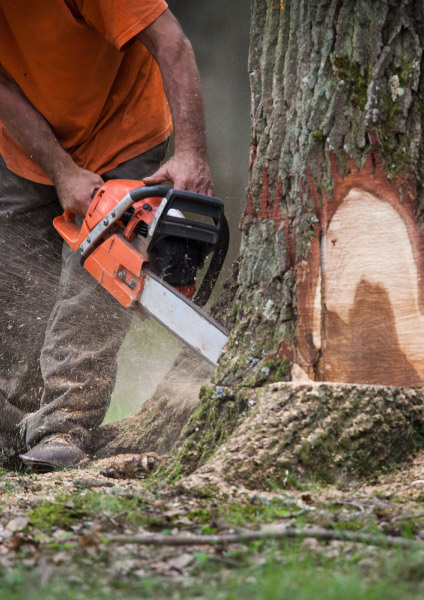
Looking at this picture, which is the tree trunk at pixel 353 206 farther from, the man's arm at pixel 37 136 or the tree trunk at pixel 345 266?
the man's arm at pixel 37 136

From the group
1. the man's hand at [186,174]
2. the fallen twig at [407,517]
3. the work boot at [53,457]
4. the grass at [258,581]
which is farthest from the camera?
the work boot at [53,457]

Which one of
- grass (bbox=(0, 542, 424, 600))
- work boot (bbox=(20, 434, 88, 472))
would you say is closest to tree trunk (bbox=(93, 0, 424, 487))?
grass (bbox=(0, 542, 424, 600))

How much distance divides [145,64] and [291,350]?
6.54 feet

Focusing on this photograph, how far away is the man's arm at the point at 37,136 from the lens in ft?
10.3

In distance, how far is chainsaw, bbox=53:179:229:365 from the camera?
254 cm

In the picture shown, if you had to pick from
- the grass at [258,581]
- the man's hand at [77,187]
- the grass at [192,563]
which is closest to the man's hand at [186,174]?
the man's hand at [77,187]

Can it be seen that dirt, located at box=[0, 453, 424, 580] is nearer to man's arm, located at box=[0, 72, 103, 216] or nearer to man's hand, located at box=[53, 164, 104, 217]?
man's hand, located at box=[53, 164, 104, 217]

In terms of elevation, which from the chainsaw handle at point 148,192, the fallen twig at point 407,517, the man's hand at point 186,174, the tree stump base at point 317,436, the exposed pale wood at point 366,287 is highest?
the man's hand at point 186,174

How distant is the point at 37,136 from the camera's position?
3240 mm

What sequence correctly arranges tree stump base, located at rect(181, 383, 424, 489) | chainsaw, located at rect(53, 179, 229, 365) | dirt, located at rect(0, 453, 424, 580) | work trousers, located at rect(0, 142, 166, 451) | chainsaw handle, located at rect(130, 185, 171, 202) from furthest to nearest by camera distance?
work trousers, located at rect(0, 142, 166, 451)
chainsaw handle, located at rect(130, 185, 171, 202)
chainsaw, located at rect(53, 179, 229, 365)
tree stump base, located at rect(181, 383, 424, 489)
dirt, located at rect(0, 453, 424, 580)

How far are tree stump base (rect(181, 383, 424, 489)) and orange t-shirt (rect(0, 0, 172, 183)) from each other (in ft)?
5.91

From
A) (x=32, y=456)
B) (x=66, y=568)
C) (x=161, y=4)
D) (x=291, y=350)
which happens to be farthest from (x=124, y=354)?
(x=66, y=568)

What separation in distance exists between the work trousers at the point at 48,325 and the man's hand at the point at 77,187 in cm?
36

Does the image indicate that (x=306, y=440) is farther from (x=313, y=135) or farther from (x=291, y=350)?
(x=313, y=135)
